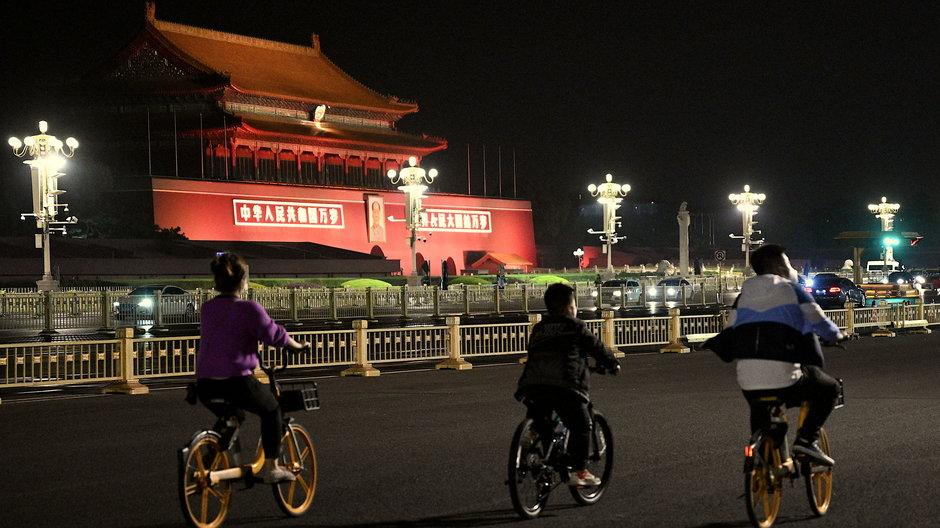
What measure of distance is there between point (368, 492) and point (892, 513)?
3244 mm

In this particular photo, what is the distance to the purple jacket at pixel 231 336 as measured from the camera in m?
6.42

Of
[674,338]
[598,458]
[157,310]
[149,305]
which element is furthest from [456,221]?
[598,458]

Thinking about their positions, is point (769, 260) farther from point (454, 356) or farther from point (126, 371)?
point (454, 356)

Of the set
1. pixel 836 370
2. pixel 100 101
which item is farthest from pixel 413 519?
pixel 100 101

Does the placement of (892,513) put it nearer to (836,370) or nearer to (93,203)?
(836,370)

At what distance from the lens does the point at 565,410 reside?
22.3 ft

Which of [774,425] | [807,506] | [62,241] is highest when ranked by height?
[62,241]

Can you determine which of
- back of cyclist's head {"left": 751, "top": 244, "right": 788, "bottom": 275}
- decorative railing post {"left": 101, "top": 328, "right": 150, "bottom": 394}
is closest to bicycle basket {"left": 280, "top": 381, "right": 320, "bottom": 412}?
back of cyclist's head {"left": 751, "top": 244, "right": 788, "bottom": 275}

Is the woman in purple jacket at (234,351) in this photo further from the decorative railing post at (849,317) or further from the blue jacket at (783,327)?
the decorative railing post at (849,317)

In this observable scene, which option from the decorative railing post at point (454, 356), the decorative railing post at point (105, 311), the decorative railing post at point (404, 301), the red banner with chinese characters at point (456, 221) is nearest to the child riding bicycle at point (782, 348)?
the decorative railing post at point (454, 356)

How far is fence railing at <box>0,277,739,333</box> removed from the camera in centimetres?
2973

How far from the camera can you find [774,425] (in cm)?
630

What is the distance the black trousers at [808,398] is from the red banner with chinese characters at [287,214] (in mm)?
49886

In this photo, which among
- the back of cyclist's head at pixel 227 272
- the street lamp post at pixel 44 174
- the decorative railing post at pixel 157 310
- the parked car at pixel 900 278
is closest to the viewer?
the back of cyclist's head at pixel 227 272
